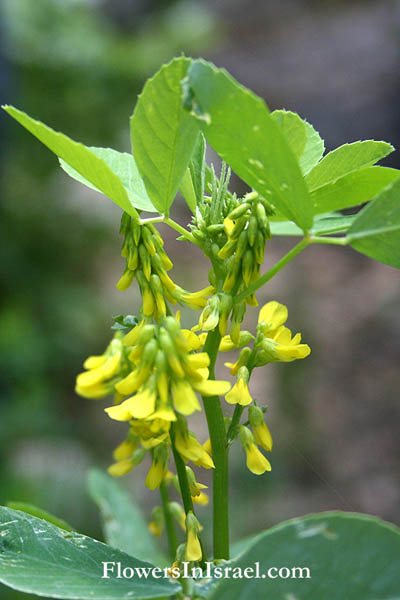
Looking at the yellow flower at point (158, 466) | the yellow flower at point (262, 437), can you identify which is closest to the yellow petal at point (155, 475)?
the yellow flower at point (158, 466)

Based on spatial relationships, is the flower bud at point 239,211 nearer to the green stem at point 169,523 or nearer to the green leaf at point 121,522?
the green stem at point 169,523

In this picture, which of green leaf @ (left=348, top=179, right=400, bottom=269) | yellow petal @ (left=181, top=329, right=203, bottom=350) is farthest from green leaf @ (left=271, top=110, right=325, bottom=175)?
yellow petal @ (left=181, top=329, right=203, bottom=350)

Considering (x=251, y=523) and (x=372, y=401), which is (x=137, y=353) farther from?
(x=372, y=401)

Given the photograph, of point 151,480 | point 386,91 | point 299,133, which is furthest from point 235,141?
point 386,91

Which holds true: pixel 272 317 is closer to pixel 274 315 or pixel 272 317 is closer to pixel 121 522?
pixel 274 315

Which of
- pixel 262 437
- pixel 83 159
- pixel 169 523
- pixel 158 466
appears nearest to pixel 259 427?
pixel 262 437

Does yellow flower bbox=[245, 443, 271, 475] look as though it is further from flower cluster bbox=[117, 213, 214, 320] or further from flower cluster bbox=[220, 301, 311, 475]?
flower cluster bbox=[117, 213, 214, 320]

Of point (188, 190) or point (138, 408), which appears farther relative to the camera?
point (188, 190)
